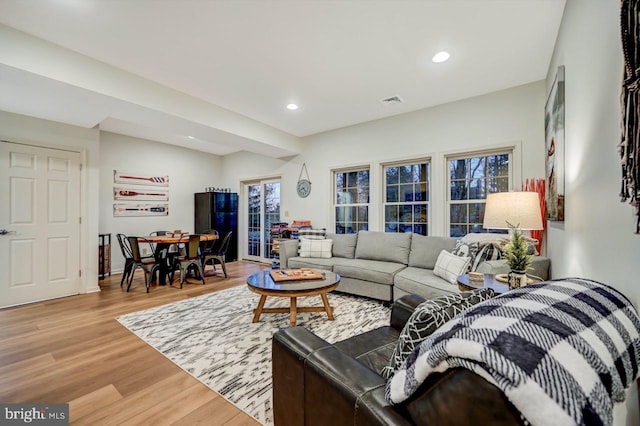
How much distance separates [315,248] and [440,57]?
3.05m

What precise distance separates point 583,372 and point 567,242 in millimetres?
1990

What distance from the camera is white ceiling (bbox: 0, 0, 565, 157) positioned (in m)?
2.17

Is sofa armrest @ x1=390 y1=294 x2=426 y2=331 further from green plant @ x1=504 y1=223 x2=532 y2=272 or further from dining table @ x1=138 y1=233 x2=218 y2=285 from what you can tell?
dining table @ x1=138 y1=233 x2=218 y2=285

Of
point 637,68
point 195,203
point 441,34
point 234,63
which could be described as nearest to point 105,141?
point 195,203

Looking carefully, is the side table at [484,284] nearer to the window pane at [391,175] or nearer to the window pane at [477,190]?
the window pane at [477,190]

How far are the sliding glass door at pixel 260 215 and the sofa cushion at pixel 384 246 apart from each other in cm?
267

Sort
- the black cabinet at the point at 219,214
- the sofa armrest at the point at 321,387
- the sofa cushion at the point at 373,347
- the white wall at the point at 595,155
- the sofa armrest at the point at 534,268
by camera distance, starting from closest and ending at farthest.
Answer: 1. the sofa armrest at the point at 321,387
2. the white wall at the point at 595,155
3. the sofa cushion at the point at 373,347
4. the sofa armrest at the point at 534,268
5. the black cabinet at the point at 219,214

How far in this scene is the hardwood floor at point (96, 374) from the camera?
5.56 ft

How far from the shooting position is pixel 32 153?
3797 millimetres

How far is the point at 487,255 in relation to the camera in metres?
2.84

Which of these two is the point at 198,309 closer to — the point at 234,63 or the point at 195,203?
the point at 234,63

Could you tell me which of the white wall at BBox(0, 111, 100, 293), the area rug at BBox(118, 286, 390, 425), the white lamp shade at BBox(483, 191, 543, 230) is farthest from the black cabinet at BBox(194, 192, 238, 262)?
the white lamp shade at BBox(483, 191, 543, 230)

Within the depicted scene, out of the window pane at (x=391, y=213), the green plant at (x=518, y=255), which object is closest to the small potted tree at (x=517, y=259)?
the green plant at (x=518, y=255)

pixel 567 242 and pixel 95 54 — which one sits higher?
pixel 95 54
